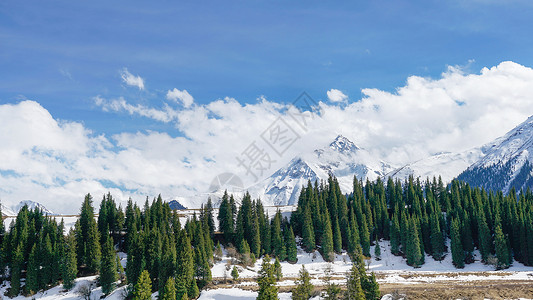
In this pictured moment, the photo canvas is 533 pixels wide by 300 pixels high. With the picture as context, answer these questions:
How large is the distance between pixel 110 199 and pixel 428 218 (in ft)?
361

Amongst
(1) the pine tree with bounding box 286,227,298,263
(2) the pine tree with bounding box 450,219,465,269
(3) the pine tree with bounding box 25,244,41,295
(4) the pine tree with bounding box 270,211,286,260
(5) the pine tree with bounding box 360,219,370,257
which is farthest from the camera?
(5) the pine tree with bounding box 360,219,370,257

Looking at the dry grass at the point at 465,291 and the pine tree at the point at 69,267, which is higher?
the pine tree at the point at 69,267

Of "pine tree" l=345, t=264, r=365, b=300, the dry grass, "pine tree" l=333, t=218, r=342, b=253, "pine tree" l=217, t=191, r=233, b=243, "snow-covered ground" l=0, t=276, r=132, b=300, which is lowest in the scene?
"snow-covered ground" l=0, t=276, r=132, b=300

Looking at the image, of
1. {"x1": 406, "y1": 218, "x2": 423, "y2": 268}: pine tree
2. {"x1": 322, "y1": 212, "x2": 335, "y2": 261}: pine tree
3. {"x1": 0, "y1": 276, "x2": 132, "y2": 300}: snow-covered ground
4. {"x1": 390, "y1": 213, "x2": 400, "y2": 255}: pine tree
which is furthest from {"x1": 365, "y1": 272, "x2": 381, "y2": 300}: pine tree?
{"x1": 390, "y1": 213, "x2": 400, "y2": 255}: pine tree

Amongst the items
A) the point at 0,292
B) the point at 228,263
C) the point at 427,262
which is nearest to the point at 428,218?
the point at 427,262

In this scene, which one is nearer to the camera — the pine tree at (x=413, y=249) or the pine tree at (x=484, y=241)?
the pine tree at (x=484, y=241)

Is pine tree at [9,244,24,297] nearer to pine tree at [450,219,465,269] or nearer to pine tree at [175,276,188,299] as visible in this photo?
pine tree at [175,276,188,299]

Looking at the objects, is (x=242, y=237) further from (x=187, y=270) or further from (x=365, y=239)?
(x=187, y=270)

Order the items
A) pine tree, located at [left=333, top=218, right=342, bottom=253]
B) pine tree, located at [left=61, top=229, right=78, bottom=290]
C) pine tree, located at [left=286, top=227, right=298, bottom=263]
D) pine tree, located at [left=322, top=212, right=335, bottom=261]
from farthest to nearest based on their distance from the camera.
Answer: pine tree, located at [left=333, top=218, right=342, bottom=253] < pine tree, located at [left=322, top=212, right=335, bottom=261] < pine tree, located at [left=286, top=227, right=298, bottom=263] < pine tree, located at [left=61, top=229, right=78, bottom=290]

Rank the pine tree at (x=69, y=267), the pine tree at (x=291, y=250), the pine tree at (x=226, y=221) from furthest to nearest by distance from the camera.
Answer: the pine tree at (x=226, y=221)
the pine tree at (x=291, y=250)
the pine tree at (x=69, y=267)

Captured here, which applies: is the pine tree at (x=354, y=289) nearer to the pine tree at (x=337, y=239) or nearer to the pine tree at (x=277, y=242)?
the pine tree at (x=277, y=242)

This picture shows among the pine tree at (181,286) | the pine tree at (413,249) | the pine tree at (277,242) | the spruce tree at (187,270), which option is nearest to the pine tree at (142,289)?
the pine tree at (181,286)

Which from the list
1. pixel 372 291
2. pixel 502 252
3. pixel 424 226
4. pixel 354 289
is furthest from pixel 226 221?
pixel 502 252

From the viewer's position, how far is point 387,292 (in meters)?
67.8
